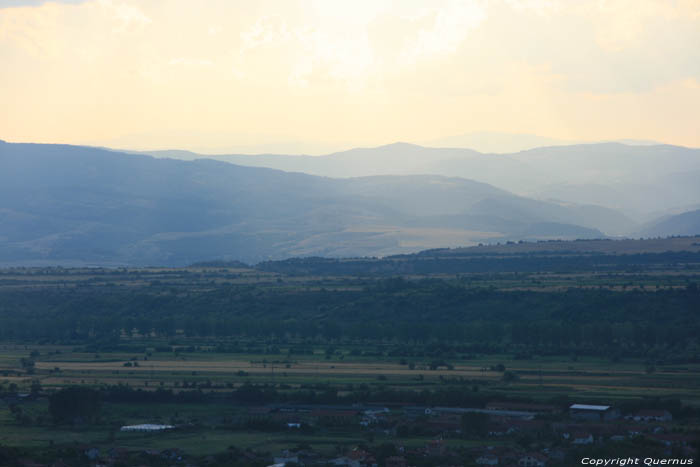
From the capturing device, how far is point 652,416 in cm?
5856

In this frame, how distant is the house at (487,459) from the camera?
4809cm

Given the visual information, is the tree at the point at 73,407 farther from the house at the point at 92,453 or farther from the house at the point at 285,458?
the house at the point at 285,458

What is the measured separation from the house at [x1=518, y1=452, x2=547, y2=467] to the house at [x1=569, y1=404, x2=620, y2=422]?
11346 millimetres

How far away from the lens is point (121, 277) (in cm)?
16150

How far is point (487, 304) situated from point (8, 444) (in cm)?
6712

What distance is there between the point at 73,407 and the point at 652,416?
30629mm

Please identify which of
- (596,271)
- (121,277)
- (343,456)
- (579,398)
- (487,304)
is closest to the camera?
(343,456)

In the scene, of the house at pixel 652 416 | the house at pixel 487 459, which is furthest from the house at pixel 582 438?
the house at pixel 652 416

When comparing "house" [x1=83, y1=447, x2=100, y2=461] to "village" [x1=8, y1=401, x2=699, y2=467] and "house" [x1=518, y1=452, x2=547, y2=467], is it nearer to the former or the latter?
"village" [x1=8, y1=401, x2=699, y2=467]

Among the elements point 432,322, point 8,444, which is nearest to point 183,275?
point 432,322

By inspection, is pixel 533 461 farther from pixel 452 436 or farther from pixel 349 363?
pixel 349 363

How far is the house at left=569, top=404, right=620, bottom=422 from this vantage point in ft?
195

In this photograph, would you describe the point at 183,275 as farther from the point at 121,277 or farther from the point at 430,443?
the point at 430,443

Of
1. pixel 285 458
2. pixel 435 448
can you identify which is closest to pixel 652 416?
pixel 435 448
